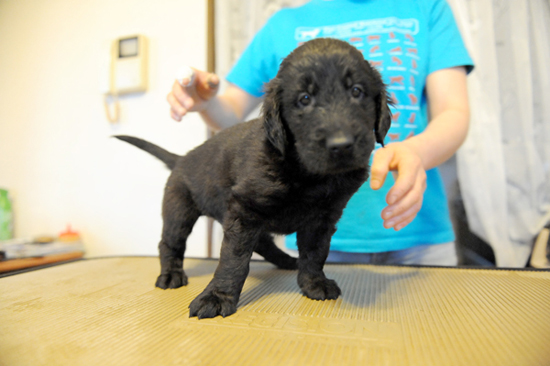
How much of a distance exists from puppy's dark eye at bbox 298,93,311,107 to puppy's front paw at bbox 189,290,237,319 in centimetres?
54

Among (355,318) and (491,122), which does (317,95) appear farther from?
(491,122)

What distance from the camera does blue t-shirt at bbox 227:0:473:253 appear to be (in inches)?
57.7

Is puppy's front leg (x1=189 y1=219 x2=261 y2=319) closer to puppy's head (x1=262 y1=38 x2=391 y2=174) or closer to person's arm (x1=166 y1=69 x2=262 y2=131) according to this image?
puppy's head (x1=262 y1=38 x2=391 y2=174)

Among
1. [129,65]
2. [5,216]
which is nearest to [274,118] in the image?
[129,65]

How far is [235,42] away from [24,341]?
2160 millimetres

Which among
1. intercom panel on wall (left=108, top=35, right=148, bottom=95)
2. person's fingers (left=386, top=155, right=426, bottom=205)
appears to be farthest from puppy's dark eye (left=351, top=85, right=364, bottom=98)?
intercom panel on wall (left=108, top=35, right=148, bottom=95)

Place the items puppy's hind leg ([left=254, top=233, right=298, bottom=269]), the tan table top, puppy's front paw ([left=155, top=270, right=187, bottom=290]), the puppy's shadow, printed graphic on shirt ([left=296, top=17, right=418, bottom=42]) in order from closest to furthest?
1. the tan table top
2. the puppy's shadow
3. puppy's front paw ([left=155, top=270, right=187, bottom=290])
4. puppy's hind leg ([left=254, top=233, right=298, bottom=269])
5. printed graphic on shirt ([left=296, top=17, right=418, bottom=42])

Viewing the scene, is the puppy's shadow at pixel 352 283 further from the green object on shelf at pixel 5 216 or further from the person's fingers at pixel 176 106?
the green object on shelf at pixel 5 216

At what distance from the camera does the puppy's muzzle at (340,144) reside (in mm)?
673

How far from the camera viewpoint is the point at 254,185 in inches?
33.8

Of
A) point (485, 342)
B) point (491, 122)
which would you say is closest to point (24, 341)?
point (485, 342)

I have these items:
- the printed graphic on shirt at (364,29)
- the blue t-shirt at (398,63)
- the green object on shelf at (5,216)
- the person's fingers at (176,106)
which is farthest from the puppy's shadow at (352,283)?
the green object on shelf at (5,216)

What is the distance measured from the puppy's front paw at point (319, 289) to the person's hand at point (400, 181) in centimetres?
26

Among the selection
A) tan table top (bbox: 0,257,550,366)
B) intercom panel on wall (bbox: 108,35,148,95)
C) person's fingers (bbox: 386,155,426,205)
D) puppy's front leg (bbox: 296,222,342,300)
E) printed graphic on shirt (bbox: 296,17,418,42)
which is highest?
intercom panel on wall (bbox: 108,35,148,95)
